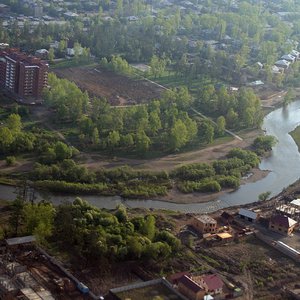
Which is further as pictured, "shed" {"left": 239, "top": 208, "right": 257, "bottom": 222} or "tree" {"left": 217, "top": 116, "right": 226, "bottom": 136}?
"tree" {"left": 217, "top": 116, "right": 226, "bottom": 136}

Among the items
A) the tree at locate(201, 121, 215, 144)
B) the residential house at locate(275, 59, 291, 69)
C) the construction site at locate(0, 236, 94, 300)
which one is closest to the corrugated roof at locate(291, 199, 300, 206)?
the tree at locate(201, 121, 215, 144)

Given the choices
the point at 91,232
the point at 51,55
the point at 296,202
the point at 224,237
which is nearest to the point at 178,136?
the point at 296,202

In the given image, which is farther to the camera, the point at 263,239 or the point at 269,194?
the point at 269,194

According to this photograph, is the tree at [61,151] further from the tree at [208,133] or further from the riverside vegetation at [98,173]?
the tree at [208,133]

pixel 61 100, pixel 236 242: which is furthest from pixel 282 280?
pixel 61 100

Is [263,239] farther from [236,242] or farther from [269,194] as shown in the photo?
[269,194]

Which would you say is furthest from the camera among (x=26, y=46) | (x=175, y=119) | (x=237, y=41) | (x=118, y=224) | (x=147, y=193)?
(x=237, y=41)

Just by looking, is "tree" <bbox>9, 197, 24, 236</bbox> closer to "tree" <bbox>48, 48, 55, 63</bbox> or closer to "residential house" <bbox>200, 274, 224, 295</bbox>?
"residential house" <bbox>200, 274, 224, 295</bbox>
